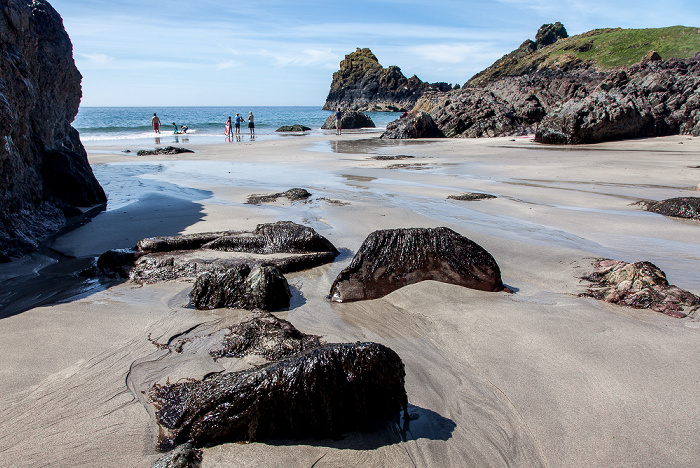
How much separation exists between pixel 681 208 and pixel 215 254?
21.1ft

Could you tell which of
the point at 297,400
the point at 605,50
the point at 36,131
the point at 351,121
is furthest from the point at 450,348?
the point at 605,50

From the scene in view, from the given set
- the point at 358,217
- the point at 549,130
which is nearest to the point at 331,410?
the point at 358,217

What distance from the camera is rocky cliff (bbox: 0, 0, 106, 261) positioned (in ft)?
19.9

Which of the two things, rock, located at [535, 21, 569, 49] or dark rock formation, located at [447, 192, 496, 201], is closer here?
dark rock formation, located at [447, 192, 496, 201]

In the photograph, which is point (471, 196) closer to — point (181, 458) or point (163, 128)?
point (181, 458)

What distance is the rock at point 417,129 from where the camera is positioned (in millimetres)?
24391

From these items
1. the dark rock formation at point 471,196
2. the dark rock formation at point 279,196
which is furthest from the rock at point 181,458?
the dark rock formation at point 471,196

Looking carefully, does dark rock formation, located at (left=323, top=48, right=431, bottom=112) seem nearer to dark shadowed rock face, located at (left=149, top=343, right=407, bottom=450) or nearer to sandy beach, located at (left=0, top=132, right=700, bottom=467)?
sandy beach, located at (left=0, top=132, right=700, bottom=467)

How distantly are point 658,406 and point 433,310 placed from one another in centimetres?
166

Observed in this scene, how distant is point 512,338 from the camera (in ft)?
10.6

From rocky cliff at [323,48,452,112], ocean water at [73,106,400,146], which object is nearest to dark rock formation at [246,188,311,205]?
ocean water at [73,106,400,146]

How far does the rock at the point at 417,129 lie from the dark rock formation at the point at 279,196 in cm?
1656

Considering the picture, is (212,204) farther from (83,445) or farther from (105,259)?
(83,445)

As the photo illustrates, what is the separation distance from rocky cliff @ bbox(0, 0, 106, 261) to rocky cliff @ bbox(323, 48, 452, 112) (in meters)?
80.2
